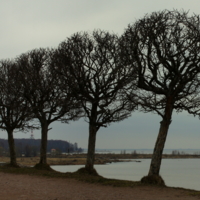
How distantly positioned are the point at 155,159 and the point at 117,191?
12.7 feet

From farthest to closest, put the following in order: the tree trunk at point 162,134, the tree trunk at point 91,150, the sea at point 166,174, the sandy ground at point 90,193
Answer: the sea at point 166,174
the tree trunk at point 91,150
the tree trunk at point 162,134
the sandy ground at point 90,193

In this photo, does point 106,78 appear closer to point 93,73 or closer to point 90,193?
point 93,73

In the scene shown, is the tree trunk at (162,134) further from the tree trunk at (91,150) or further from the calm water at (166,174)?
the calm water at (166,174)

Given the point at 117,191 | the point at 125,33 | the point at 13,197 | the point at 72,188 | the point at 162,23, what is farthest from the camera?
the point at 125,33

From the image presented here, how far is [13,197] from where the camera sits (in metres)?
12.8

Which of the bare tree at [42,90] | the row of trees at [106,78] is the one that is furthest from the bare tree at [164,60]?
the bare tree at [42,90]

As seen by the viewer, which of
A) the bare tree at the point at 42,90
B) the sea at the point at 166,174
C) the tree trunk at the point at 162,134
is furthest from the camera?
the sea at the point at 166,174

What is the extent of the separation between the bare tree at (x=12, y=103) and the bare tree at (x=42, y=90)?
75 cm

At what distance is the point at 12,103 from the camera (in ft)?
A: 93.1

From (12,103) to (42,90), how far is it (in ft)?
11.8

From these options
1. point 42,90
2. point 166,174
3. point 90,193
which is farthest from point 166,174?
point 90,193

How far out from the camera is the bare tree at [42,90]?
26.5 m

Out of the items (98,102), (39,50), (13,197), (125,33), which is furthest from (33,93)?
(13,197)

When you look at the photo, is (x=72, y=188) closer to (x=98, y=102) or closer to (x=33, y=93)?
(x=98, y=102)
